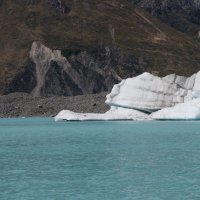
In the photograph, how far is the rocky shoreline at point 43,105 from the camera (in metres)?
171

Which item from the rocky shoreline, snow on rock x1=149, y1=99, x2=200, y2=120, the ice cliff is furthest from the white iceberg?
the rocky shoreline

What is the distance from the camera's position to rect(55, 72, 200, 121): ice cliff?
113 meters

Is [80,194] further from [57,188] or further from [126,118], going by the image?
[126,118]

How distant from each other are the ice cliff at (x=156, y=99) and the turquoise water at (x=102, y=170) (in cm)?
3613

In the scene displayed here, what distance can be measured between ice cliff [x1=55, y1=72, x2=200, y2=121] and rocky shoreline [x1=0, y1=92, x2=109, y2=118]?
148ft

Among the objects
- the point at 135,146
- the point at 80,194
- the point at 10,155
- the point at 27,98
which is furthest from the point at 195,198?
the point at 27,98

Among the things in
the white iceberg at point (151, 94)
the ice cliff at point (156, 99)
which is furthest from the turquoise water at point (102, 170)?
the white iceberg at point (151, 94)

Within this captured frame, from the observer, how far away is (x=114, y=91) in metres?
121

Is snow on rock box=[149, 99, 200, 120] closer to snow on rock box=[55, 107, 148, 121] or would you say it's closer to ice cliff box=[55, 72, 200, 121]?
ice cliff box=[55, 72, 200, 121]

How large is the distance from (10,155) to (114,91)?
198 ft

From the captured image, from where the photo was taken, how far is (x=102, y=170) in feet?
162

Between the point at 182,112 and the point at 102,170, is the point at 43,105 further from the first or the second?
the point at 102,170

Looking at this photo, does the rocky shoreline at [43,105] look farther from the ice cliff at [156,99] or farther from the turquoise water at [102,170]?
the turquoise water at [102,170]

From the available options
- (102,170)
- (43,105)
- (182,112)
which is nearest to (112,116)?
(182,112)
